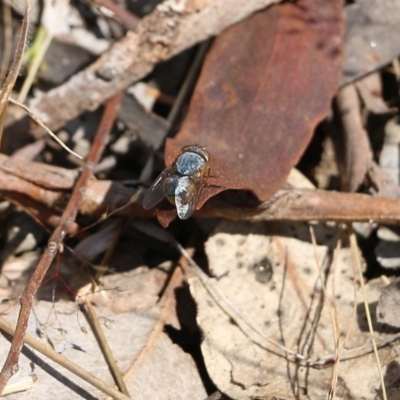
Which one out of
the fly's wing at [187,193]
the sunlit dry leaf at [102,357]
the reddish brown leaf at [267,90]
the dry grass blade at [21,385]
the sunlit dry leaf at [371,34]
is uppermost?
the sunlit dry leaf at [371,34]

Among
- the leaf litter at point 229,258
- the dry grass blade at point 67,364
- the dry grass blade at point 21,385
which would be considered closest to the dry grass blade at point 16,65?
the leaf litter at point 229,258

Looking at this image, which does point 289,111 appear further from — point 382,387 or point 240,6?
point 382,387

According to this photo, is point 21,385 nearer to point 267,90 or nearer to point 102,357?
point 102,357

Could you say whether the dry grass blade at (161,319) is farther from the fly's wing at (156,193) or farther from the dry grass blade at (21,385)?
the fly's wing at (156,193)

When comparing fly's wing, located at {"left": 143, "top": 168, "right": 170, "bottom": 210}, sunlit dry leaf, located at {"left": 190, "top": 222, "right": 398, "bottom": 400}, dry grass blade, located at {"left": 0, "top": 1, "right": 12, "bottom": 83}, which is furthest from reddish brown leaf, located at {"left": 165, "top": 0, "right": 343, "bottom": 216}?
dry grass blade, located at {"left": 0, "top": 1, "right": 12, "bottom": 83}

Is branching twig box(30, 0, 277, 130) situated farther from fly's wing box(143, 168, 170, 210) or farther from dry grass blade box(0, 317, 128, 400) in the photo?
dry grass blade box(0, 317, 128, 400)

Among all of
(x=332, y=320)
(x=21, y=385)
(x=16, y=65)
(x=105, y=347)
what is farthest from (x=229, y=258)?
(x=16, y=65)
